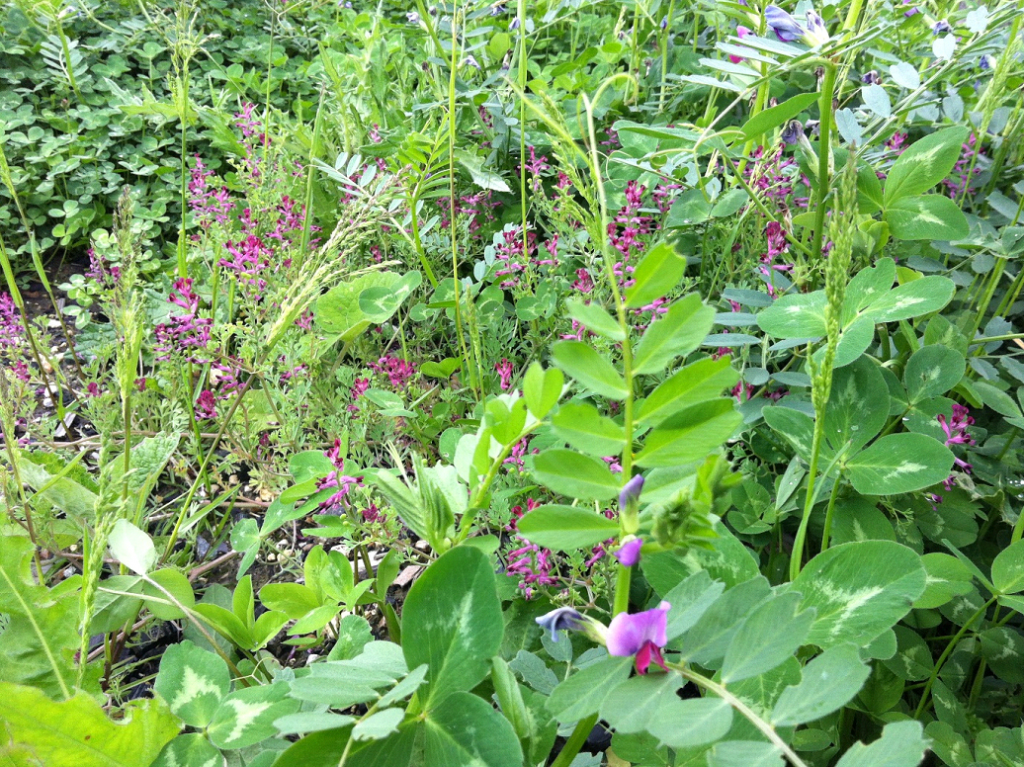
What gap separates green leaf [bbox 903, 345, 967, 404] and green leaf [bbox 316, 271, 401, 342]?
1.04 metres

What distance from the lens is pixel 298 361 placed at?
1.53m

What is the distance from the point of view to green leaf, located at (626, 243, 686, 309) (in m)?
0.60

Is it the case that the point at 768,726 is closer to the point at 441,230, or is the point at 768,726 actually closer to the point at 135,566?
the point at 135,566

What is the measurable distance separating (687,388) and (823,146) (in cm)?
60

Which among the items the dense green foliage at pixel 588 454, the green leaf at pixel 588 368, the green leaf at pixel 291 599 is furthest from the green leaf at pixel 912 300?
the green leaf at pixel 291 599

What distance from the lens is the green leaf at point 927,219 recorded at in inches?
42.1

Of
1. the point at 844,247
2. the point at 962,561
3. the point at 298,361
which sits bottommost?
the point at 962,561

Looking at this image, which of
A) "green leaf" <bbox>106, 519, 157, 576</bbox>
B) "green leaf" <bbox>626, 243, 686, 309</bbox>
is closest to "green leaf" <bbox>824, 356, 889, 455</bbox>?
"green leaf" <bbox>626, 243, 686, 309</bbox>

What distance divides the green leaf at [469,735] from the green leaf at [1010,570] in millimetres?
744

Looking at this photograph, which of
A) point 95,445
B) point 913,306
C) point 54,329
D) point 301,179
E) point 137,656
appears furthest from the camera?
point 54,329

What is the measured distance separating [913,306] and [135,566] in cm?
121

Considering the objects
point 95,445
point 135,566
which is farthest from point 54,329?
point 135,566

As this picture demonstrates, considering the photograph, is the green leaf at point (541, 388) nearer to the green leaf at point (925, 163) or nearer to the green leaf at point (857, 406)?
the green leaf at point (857, 406)

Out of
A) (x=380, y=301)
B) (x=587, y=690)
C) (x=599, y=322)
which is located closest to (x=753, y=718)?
(x=587, y=690)
